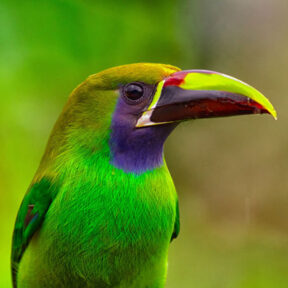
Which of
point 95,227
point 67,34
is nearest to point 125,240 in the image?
point 95,227

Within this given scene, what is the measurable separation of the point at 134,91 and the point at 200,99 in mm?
255

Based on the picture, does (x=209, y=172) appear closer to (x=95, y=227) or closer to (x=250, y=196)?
(x=250, y=196)

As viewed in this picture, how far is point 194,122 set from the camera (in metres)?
3.80

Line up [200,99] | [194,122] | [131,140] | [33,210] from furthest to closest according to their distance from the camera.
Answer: [194,122] → [33,210] → [131,140] → [200,99]

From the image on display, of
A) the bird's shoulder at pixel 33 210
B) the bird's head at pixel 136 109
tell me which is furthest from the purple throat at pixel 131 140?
the bird's shoulder at pixel 33 210

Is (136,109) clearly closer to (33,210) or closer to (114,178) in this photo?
(114,178)

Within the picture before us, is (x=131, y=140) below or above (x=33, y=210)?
above

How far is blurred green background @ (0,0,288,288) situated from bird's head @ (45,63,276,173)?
1697mm

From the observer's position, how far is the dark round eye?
89.0 inches

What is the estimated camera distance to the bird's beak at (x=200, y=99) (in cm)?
210

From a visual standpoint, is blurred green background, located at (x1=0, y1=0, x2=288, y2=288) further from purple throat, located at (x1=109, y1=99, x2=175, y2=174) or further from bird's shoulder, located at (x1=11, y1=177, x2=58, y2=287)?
purple throat, located at (x1=109, y1=99, x2=175, y2=174)

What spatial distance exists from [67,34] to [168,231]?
2.01 m

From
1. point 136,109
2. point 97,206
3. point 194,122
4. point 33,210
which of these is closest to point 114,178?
point 97,206

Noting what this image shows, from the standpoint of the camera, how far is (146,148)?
7.48 feet
